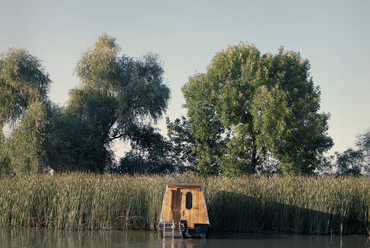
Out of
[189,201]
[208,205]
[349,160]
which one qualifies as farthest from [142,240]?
[349,160]

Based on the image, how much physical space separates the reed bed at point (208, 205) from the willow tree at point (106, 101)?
14.6 meters

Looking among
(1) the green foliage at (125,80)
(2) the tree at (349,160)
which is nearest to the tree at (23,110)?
(1) the green foliage at (125,80)

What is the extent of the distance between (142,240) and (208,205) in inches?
152

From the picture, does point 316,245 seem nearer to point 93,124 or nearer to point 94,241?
point 94,241

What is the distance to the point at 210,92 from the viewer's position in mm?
32688

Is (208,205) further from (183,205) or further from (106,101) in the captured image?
(106,101)

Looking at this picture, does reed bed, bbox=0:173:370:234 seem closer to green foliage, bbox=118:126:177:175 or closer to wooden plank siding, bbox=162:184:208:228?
wooden plank siding, bbox=162:184:208:228

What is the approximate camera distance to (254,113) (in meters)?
29.6

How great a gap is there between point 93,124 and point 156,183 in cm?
1750

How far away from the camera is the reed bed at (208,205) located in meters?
17.2

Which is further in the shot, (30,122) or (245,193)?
(30,122)

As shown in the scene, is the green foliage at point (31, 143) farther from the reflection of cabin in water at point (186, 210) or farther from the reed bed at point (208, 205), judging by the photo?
the reflection of cabin in water at point (186, 210)

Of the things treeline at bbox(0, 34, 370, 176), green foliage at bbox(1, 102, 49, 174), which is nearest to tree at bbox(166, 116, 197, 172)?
treeline at bbox(0, 34, 370, 176)

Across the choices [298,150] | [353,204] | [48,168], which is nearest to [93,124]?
[48,168]
